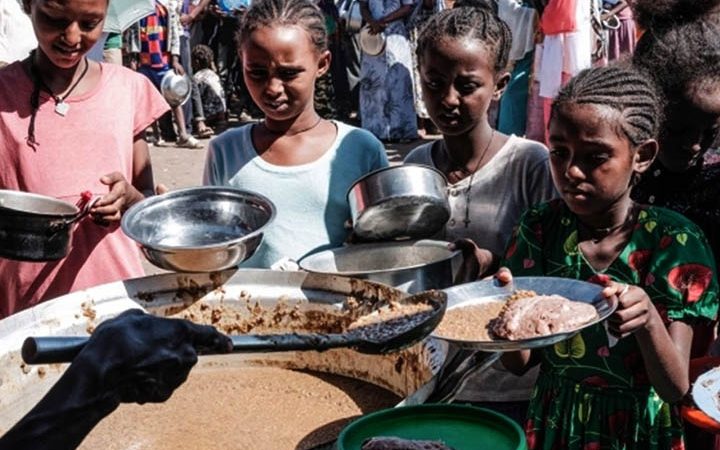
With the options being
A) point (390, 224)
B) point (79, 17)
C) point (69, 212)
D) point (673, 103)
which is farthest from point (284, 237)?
point (673, 103)

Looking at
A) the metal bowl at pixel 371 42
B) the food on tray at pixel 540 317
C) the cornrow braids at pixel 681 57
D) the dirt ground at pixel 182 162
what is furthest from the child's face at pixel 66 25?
the metal bowl at pixel 371 42

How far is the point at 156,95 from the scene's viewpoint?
2.67 metres

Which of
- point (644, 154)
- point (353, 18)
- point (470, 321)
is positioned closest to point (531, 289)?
point (470, 321)

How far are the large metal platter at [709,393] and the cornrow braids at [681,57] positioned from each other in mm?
809

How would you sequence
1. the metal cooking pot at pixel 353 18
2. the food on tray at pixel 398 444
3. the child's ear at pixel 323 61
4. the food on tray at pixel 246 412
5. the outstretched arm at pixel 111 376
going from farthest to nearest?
the metal cooking pot at pixel 353 18 → the child's ear at pixel 323 61 → the food on tray at pixel 246 412 → the food on tray at pixel 398 444 → the outstretched arm at pixel 111 376

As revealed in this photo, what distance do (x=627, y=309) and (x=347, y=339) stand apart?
0.57 metres

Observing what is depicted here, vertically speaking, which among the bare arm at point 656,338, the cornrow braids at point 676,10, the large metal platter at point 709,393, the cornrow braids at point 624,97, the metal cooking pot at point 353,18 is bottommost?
the metal cooking pot at point 353,18

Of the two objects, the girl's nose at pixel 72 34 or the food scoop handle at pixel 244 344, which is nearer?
the food scoop handle at pixel 244 344

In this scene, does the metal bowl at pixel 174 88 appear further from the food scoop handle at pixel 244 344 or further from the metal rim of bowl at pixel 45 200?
the food scoop handle at pixel 244 344

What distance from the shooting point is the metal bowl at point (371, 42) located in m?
8.82

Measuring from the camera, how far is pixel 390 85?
9062mm

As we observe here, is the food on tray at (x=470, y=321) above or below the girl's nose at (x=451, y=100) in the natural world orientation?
below

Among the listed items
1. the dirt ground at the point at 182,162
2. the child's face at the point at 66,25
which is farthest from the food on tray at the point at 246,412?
the dirt ground at the point at 182,162

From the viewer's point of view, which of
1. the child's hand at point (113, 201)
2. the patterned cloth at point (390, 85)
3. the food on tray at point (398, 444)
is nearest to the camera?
the food on tray at point (398, 444)
